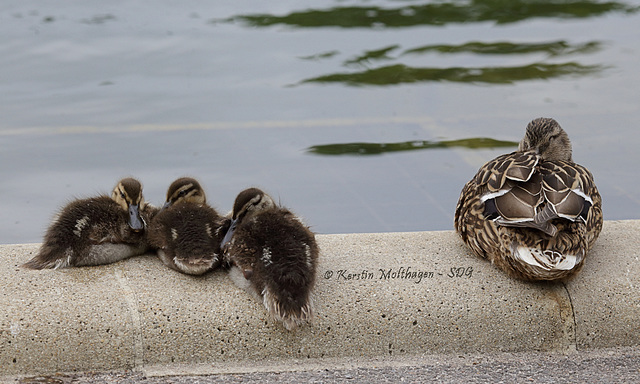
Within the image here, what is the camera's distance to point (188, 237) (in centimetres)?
452

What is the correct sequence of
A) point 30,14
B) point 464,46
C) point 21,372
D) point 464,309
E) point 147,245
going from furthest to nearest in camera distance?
point 30,14 < point 464,46 < point 147,245 < point 464,309 < point 21,372

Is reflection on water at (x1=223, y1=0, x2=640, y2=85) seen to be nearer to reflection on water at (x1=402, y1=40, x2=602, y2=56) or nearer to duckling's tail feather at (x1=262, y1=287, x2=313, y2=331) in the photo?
reflection on water at (x1=402, y1=40, x2=602, y2=56)

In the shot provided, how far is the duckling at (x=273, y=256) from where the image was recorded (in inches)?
164

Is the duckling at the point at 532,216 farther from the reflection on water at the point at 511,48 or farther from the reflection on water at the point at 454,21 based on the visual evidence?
the reflection on water at the point at 511,48

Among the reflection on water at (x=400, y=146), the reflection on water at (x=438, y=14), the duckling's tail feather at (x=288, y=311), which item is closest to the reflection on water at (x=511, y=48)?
the reflection on water at (x=438, y=14)

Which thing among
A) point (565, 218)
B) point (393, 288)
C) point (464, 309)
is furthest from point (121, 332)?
point (565, 218)

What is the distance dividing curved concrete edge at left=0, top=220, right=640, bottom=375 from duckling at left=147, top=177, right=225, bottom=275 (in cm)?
9

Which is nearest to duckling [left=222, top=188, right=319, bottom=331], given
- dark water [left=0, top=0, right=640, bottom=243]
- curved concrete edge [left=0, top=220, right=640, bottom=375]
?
curved concrete edge [left=0, top=220, right=640, bottom=375]

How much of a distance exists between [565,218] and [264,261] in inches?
58.9

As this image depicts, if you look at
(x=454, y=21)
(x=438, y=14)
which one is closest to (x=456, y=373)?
(x=454, y=21)

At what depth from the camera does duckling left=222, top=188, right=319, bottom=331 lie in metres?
4.18

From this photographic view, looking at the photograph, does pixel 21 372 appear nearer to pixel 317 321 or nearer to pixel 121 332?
pixel 121 332

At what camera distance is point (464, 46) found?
12.0 m

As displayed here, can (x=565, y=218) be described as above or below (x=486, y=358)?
above
